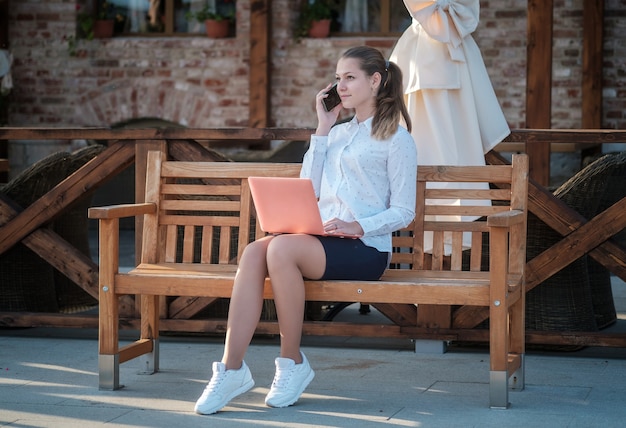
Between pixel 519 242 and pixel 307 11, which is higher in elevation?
pixel 307 11

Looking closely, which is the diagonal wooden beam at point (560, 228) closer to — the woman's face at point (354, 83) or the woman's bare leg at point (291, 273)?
the woman's face at point (354, 83)

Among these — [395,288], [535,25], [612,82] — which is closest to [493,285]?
[395,288]

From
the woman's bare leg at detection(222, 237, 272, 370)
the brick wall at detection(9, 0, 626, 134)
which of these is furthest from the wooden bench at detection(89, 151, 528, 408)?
the brick wall at detection(9, 0, 626, 134)

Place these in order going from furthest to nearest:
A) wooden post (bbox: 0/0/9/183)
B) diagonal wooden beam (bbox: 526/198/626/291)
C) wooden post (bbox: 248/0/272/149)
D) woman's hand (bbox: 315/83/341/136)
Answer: wooden post (bbox: 0/0/9/183), wooden post (bbox: 248/0/272/149), diagonal wooden beam (bbox: 526/198/626/291), woman's hand (bbox: 315/83/341/136)

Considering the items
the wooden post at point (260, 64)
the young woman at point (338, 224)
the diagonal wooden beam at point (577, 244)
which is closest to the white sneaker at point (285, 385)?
the young woman at point (338, 224)

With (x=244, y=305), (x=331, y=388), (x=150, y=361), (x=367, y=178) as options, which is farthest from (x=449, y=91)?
(x=150, y=361)

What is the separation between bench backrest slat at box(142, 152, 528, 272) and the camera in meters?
4.02

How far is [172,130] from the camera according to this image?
4797mm

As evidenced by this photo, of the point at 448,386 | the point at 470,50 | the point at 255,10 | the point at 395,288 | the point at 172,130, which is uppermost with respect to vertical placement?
the point at 255,10

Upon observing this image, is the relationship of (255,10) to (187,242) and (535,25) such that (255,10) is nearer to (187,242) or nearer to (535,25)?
(535,25)

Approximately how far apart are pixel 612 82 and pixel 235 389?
784 centimetres

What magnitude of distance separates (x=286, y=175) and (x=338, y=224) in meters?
0.54

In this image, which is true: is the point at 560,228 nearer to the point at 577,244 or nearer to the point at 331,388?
the point at 577,244

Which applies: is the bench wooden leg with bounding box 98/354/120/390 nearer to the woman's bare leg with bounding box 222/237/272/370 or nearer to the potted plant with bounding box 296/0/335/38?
the woman's bare leg with bounding box 222/237/272/370
